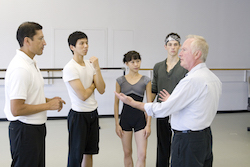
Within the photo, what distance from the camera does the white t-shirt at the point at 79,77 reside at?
8.01ft

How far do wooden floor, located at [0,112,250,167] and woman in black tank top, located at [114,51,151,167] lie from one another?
0.75 metres

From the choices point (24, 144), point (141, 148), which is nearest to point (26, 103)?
point (24, 144)

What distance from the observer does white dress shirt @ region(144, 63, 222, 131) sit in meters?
1.82

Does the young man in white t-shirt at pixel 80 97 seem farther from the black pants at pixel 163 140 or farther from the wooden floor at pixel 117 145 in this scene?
the wooden floor at pixel 117 145

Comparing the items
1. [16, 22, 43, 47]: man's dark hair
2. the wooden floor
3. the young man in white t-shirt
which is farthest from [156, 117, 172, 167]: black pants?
[16, 22, 43, 47]: man's dark hair

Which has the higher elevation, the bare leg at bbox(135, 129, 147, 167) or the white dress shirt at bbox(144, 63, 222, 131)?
the white dress shirt at bbox(144, 63, 222, 131)

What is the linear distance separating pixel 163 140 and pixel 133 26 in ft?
11.5

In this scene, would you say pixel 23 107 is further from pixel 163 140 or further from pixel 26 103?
pixel 163 140

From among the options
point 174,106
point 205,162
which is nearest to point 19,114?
point 174,106

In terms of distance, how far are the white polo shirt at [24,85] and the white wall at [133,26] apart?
3730 mm

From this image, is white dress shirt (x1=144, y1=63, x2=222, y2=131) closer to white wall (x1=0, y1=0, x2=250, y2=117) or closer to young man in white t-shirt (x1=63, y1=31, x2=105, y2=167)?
young man in white t-shirt (x1=63, y1=31, x2=105, y2=167)

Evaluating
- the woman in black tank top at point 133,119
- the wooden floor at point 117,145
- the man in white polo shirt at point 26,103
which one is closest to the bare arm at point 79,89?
the man in white polo shirt at point 26,103

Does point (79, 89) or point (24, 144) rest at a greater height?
point (79, 89)

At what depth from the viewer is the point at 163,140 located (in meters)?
2.88
